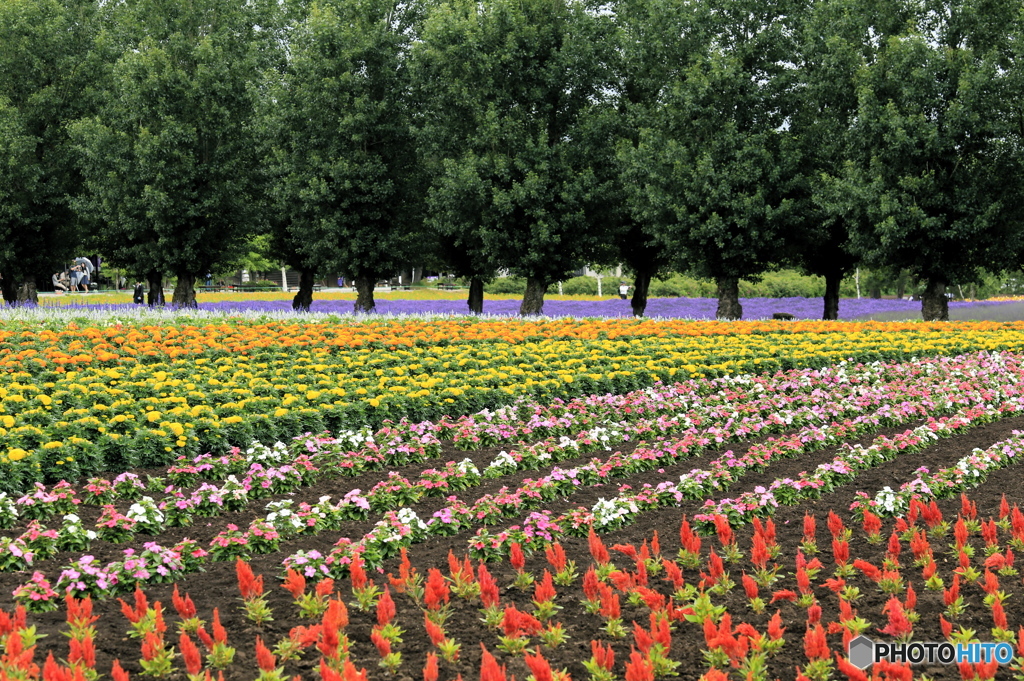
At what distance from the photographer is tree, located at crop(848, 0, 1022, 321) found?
24.4 metres

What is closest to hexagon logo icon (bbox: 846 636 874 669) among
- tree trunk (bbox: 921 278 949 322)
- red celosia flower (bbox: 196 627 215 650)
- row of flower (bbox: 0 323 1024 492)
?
red celosia flower (bbox: 196 627 215 650)

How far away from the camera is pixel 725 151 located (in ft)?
88.5

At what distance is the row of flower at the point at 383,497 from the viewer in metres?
5.82

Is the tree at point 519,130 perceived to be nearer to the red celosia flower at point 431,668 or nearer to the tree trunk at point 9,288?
the tree trunk at point 9,288

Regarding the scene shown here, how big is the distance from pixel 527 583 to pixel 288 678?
1.61 meters

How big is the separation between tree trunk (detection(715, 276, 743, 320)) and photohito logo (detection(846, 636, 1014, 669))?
24408mm

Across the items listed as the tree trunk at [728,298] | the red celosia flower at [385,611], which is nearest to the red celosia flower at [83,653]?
the red celosia flower at [385,611]

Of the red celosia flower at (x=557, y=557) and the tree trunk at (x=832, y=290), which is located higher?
the tree trunk at (x=832, y=290)

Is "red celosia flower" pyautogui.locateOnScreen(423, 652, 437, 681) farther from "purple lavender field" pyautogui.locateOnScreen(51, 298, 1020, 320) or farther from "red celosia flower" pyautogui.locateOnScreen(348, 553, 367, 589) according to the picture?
"purple lavender field" pyautogui.locateOnScreen(51, 298, 1020, 320)

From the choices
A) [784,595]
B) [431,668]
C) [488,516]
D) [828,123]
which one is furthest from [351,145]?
[431,668]

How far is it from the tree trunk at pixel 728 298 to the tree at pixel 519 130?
166 inches

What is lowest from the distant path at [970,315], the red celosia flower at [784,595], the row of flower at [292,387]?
the red celosia flower at [784,595]

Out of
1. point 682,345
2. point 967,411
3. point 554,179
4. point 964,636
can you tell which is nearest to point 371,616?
point 964,636

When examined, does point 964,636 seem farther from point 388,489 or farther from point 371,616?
point 388,489
